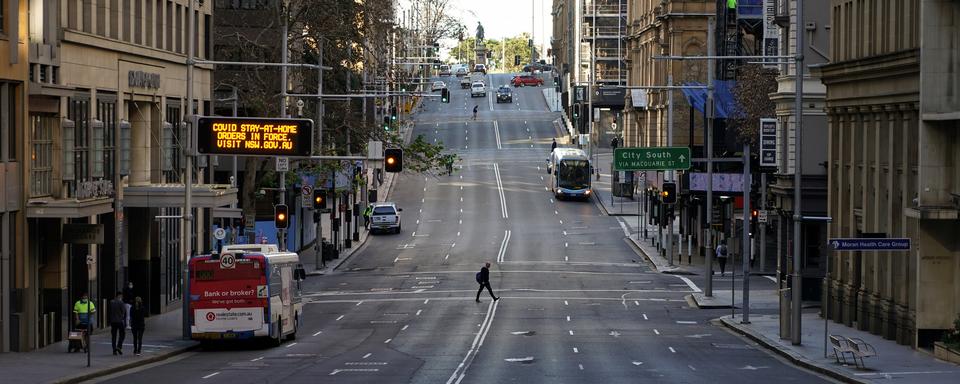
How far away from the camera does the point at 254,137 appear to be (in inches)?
1636

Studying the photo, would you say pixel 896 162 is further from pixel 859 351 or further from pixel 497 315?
pixel 497 315

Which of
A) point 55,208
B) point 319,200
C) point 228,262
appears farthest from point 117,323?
point 319,200

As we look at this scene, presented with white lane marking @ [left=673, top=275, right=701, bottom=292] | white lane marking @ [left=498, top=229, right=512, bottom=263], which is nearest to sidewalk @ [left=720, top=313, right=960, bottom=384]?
white lane marking @ [left=673, top=275, right=701, bottom=292]

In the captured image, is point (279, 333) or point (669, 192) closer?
point (279, 333)

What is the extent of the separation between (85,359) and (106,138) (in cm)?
1153

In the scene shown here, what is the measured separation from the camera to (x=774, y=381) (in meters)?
30.6

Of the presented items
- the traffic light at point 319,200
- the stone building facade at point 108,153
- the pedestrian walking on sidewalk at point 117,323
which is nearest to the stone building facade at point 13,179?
the stone building facade at point 108,153

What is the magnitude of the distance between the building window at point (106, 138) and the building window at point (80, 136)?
737 mm

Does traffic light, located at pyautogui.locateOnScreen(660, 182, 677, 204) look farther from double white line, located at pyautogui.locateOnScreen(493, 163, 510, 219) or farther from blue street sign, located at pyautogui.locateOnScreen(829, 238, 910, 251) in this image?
blue street sign, located at pyautogui.locateOnScreen(829, 238, 910, 251)

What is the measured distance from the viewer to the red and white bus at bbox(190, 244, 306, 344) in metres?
37.2

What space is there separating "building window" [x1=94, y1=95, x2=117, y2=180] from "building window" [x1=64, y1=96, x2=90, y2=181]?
737mm

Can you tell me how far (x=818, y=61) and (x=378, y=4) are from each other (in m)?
19.0

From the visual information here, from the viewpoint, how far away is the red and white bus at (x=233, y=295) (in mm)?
37188

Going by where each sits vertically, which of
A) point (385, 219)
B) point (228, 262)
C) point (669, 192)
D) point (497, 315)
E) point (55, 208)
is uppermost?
point (669, 192)
